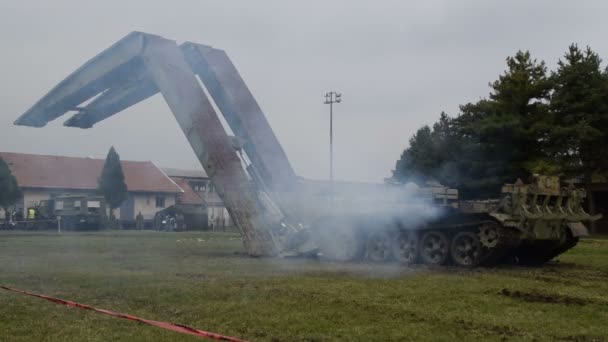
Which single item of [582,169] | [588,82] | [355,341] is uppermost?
[588,82]

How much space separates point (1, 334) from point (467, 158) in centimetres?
2930

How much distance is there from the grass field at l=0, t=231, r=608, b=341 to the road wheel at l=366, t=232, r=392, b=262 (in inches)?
59.1

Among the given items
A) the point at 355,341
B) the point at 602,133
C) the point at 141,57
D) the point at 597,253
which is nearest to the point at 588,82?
the point at 602,133

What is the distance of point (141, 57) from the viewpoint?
17.4 meters

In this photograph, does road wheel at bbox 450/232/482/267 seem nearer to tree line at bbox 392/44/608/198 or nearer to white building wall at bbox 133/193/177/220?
tree line at bbox 392/44/608/198

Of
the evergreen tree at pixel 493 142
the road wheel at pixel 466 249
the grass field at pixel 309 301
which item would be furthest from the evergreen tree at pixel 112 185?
the road wheel at pixel 466 249

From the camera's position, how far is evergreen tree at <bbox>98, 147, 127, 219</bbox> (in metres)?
50.7

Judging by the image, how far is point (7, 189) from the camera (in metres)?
44.0

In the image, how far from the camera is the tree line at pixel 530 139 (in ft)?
109

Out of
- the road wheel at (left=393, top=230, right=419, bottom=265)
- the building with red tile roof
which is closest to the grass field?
the road wheel at (left=393, top=230, right=419, bottom=265)

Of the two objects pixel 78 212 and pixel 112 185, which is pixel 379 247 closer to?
pixel 78 212

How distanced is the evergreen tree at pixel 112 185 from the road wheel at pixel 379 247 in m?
36.4

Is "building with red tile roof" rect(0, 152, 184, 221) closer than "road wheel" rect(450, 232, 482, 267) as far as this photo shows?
No

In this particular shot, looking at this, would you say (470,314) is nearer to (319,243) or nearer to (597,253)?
(319,243)
